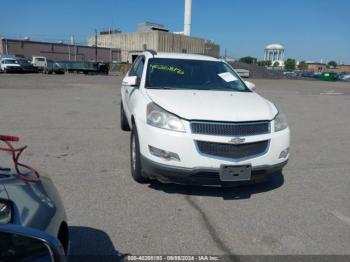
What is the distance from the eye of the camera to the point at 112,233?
3.45m

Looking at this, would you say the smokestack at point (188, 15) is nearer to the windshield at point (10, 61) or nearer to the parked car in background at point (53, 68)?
the parked car in background at point (53, 68)

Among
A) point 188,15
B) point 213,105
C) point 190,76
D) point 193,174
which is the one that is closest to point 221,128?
point 213,105

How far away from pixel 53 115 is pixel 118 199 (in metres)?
6.79

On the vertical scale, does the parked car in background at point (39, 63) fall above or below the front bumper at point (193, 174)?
above

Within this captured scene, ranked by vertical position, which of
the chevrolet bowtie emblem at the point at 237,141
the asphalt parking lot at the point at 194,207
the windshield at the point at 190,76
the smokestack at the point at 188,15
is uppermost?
the smokestack at the point at 188,15

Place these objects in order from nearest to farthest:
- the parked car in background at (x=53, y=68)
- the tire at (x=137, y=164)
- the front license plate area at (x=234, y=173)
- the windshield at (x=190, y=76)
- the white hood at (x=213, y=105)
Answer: the front license plate area at (x=234, y=173)
the white hood at (x=213, y=105)
the tire at (x=137, y=164)
the windshield at (x=190, y=76)
the parked car in background at (x=53, y=68)

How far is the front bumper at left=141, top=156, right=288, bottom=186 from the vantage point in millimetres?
3969

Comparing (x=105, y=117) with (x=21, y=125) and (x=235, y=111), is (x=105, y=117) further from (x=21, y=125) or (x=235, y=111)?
(x=235, y=111)

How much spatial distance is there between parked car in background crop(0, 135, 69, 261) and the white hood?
2.09m

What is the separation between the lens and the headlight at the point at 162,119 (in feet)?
13.3

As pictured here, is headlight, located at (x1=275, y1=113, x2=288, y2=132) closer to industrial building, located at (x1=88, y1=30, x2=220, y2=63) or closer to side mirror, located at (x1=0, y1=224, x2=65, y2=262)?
side mirror, located at (x1=0, y1=224, x2=65, y2=262)

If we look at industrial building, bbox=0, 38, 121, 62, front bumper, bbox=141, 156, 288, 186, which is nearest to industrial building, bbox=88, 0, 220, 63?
industrial building, bbox=0, 38, 121, 62

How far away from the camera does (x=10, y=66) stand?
41.0 meters

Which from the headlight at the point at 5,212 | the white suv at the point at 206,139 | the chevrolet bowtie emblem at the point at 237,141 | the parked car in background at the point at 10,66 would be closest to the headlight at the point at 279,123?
the white suv at the point at 206,139
